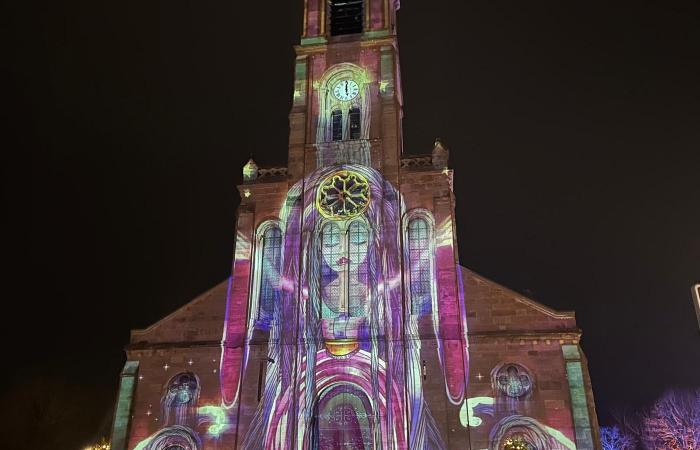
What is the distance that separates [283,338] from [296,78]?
43.0 ft

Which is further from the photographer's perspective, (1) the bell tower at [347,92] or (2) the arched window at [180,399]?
(1) the bell tower at [347,92]

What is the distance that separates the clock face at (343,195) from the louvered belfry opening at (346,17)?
28.1 feet

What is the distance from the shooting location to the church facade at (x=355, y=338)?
23.8 meters

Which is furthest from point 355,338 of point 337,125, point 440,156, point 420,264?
point 337,125

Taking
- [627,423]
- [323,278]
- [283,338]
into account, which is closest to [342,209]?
[323,278]

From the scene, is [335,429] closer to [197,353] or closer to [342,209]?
[197,353]

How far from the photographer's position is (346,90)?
31.2 meters

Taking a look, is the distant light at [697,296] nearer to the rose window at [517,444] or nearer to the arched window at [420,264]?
the rose window at [517,444]

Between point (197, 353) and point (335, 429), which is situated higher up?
point (197, 353)

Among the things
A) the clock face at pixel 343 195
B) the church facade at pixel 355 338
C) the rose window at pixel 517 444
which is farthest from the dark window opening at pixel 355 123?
the rose window at pixel 517 444

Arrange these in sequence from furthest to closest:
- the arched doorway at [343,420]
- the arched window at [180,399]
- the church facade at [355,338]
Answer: the arched window at [180,399] < the arched doorway at [343,420] < the church facade at [355,338]

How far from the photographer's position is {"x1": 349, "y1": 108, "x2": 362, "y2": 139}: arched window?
3030 centimetres

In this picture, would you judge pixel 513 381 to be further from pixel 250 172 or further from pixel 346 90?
pixel 346 90

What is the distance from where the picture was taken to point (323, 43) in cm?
3197
